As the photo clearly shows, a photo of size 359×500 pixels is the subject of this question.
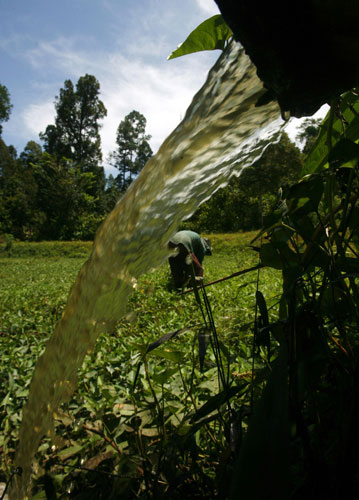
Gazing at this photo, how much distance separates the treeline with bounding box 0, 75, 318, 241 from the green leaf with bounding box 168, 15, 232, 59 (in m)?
5.98

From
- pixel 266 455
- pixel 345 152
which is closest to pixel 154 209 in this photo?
pixel 345 152

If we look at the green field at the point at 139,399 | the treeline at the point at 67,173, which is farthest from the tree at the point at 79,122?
the green field at the point at 139,399

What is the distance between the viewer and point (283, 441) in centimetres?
30

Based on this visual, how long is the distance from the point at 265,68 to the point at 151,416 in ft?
3.06

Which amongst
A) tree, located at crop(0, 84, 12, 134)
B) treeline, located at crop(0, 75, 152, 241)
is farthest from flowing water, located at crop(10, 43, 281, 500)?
tree, located at crop(0, 84, 12, 134)

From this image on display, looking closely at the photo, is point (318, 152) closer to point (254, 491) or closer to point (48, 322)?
point (254, 491)

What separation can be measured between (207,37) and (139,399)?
1.08 metres

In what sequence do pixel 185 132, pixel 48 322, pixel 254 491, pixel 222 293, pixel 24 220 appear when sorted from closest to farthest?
pixel 254 491
pixel 185 132
pixel 48 322
pixel 222 293
pixel 24 220

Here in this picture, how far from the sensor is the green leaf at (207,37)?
775 millimetres

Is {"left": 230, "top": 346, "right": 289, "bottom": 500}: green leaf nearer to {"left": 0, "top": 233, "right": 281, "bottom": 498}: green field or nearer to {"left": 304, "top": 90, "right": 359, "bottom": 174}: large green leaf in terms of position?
{"left": 0, "top": 233, "right": 281, "bottom": 498}: green field

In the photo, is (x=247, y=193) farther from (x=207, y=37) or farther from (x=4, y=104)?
(x=4, y=104)

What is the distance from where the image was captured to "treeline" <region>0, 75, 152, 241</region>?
25062 millimetres

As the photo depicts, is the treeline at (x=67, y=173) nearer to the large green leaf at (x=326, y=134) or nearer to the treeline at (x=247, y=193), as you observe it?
the treeline at (x=247, y=193)

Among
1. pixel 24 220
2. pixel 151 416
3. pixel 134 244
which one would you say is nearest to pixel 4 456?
pixel 151 416
